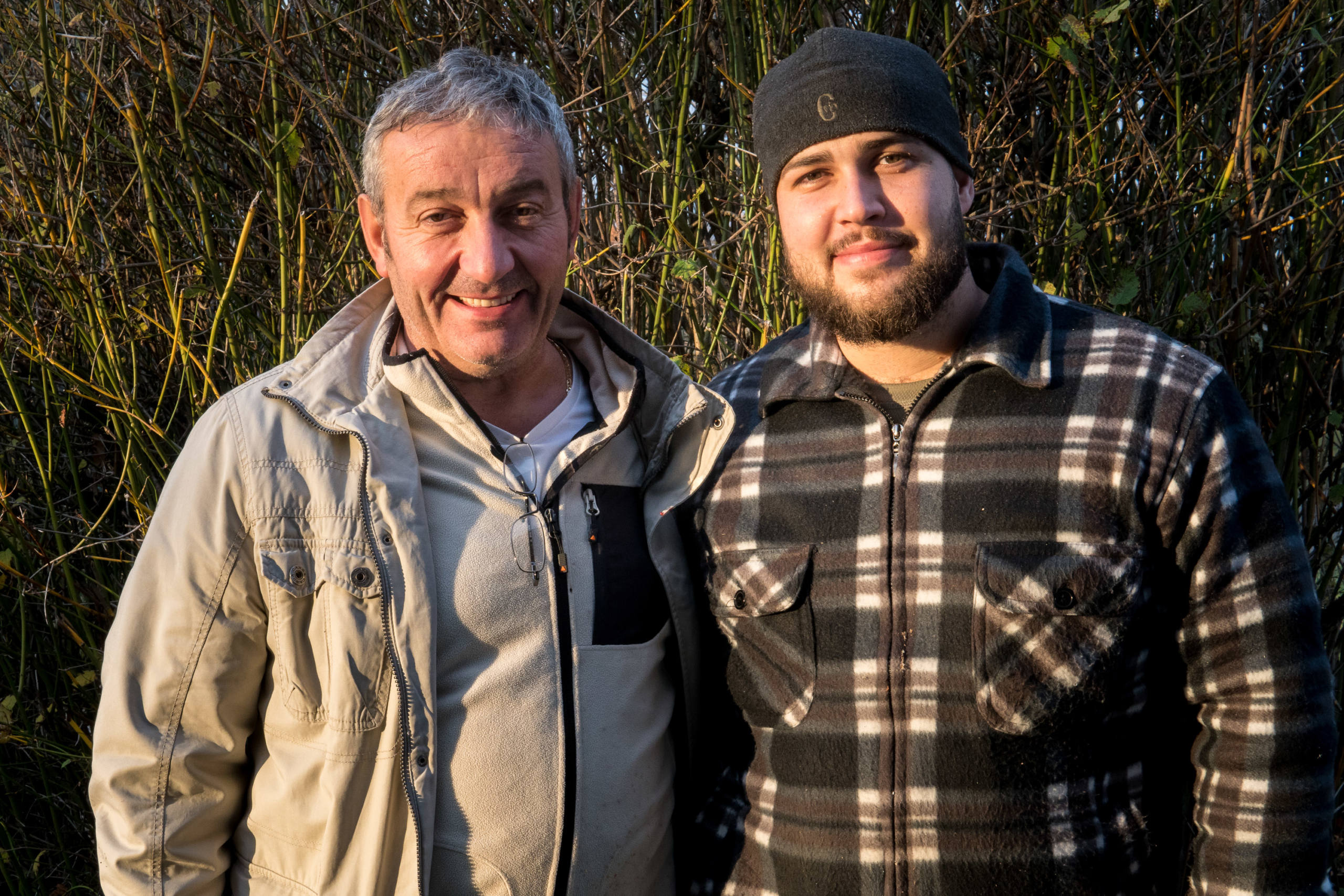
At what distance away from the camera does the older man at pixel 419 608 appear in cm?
163

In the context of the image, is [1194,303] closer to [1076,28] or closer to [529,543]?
[1076,28]

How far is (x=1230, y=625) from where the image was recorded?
5.26 feet

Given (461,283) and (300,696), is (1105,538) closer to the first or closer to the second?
(461,283)

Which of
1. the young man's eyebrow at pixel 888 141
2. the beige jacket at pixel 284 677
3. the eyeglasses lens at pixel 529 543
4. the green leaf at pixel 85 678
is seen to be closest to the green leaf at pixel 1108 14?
the young man's eyebrow at pixel 888 141

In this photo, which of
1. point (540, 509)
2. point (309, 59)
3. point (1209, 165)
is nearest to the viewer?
point (540, 509)

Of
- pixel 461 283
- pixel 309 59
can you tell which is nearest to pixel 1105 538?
pixel 461 283

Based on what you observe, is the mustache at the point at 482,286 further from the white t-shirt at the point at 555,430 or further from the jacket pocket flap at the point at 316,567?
the jacket pocket flap at the point at 316,567

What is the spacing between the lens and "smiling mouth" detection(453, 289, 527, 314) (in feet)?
6.07

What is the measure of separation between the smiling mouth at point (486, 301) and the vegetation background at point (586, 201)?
41.0 inches

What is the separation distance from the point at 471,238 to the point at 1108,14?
5.24 ft

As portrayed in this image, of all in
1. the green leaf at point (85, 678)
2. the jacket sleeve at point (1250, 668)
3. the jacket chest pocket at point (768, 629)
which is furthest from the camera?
the green leaf at point (85, 678)

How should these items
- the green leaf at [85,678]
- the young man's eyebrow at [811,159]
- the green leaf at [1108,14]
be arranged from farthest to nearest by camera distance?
the green leaf at [85,678] → the green leaf at [1108,14] → the young man's eyebrow at [811,159]

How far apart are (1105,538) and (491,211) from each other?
3.88 feet

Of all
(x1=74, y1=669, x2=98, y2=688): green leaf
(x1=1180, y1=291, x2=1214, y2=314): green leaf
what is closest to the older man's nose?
(x1=1180, y1=291, x2=1214, y2=314): green leaf
